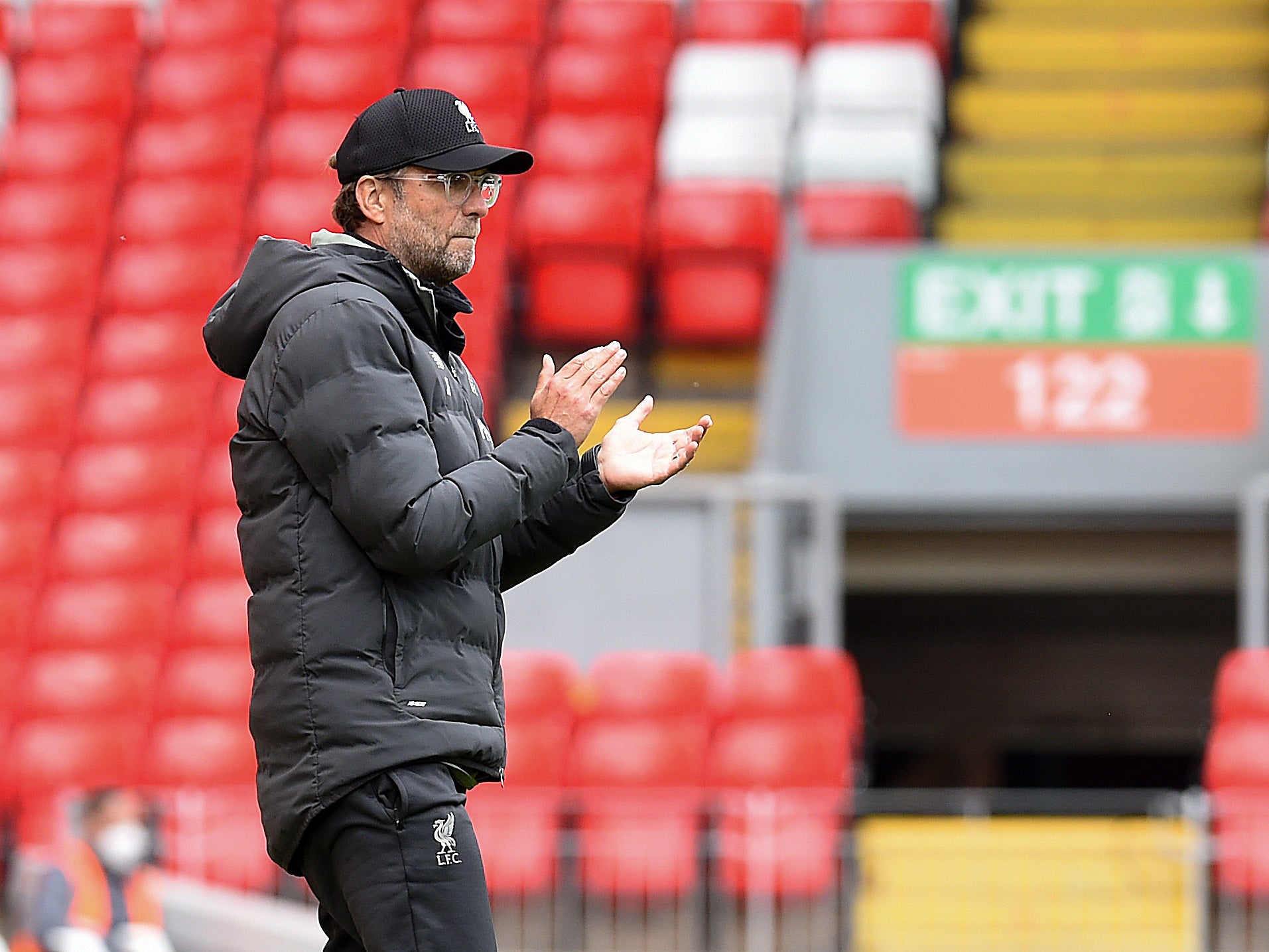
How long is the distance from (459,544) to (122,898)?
4.48 m

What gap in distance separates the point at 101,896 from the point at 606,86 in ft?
18.9

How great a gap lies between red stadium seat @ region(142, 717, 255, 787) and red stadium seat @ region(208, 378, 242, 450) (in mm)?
1601

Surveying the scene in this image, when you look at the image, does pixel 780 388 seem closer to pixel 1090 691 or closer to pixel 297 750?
pixel 1090 691

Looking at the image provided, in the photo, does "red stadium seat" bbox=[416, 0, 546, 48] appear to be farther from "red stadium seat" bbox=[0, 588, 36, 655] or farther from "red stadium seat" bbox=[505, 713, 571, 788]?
"red stadium seat" bbox=[505, 713, 571, 788]

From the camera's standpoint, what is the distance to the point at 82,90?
11.6 metres

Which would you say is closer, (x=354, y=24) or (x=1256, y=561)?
(x=1256, y=561)

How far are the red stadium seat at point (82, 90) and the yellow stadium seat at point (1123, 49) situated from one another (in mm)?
4499

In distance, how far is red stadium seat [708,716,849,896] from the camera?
23.7 ft

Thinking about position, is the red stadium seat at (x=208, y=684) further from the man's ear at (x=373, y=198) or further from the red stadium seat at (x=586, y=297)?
the man's ear at (x=373, y=198)

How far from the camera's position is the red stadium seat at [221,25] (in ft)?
38.5

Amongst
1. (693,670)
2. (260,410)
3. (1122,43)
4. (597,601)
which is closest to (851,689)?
(693,670)

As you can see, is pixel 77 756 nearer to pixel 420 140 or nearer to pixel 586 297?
pixel 586 297

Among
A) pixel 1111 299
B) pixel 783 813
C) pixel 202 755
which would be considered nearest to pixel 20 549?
pixel 202 755

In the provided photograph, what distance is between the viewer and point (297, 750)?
2.25 meters
